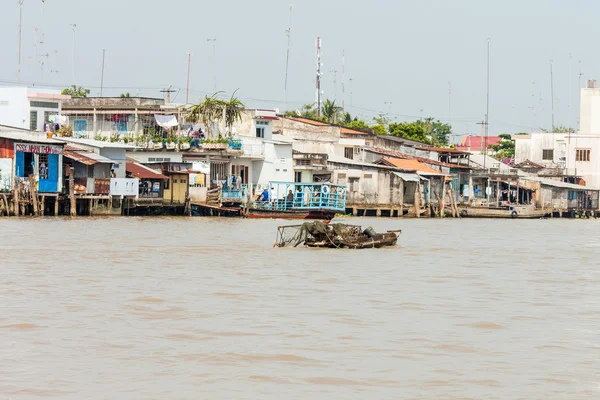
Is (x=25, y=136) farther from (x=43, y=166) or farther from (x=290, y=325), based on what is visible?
(x=290, y=325)

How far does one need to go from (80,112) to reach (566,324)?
39.8 meters

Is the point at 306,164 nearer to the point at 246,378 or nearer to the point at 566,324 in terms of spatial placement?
the point at 566,324

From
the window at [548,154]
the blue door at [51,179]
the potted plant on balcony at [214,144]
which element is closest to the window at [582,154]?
the window at [548,154]

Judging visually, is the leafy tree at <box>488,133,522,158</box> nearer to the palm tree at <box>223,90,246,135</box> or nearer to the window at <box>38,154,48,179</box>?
the palm tree at <box>223,90,246,135</box>

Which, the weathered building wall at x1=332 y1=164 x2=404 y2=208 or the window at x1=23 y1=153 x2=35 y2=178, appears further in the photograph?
the weathered building wall at x1=332 y1=164 x2=404 y2=208

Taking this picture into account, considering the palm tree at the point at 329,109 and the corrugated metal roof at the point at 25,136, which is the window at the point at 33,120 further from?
the palm tree at the point at 329,109

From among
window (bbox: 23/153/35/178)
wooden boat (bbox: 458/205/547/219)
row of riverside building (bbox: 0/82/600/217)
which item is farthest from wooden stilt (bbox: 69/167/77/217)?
wooden boat (bbox: 458/205/547/219)

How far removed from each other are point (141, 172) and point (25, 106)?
6.22 metres

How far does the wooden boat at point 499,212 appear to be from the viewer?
57.1 meters

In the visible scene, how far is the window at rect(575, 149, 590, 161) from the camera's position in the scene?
72125 millimetres

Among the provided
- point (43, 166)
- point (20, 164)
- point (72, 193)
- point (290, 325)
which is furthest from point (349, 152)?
point (290, 325)

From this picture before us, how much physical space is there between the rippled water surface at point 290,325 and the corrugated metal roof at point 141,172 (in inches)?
739

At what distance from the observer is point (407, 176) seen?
53844mm

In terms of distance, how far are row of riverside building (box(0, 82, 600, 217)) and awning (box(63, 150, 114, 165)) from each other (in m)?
0.09
